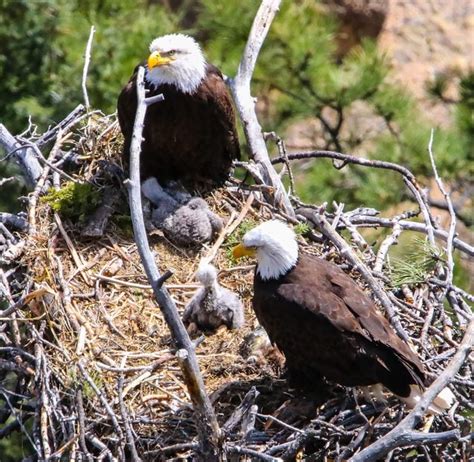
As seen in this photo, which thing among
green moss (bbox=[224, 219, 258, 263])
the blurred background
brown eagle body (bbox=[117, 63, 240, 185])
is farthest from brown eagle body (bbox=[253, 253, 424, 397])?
the blurred background

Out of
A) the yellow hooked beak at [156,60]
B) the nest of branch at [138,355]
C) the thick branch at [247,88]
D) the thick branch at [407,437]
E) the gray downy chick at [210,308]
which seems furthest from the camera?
the thick branch at [247,88]

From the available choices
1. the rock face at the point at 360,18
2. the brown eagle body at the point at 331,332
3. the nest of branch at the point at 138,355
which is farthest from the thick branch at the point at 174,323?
the rock face at the point at 360,18

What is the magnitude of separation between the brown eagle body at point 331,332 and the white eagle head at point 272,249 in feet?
0.12

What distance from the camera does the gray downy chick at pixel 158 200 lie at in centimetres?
705

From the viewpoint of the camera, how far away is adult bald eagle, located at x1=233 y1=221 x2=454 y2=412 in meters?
5.66

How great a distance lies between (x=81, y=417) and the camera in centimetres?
556

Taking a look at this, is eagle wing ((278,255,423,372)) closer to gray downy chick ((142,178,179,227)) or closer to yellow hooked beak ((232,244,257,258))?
yellow hooked beak ((232,244,257,258))

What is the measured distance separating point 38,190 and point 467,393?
2485mm

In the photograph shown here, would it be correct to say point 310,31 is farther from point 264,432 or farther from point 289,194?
point 264,432

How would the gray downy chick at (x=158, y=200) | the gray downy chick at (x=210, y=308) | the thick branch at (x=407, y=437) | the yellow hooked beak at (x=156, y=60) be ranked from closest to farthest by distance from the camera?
the thick branch at (x=407, y=437), the gray downy chick at (x=210, y=308), the yellow hooked beak at (x=156, y=60), the gray downy chick at (x=158, y=200)

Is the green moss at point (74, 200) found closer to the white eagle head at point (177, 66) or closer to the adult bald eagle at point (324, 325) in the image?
the white eagle head at point (177, 66)

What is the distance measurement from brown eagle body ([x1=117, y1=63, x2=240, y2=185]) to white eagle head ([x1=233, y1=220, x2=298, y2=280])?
1.12 m

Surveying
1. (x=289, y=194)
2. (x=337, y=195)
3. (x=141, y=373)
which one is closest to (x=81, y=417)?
(x=141, y=373)

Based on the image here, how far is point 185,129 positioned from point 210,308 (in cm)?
110
